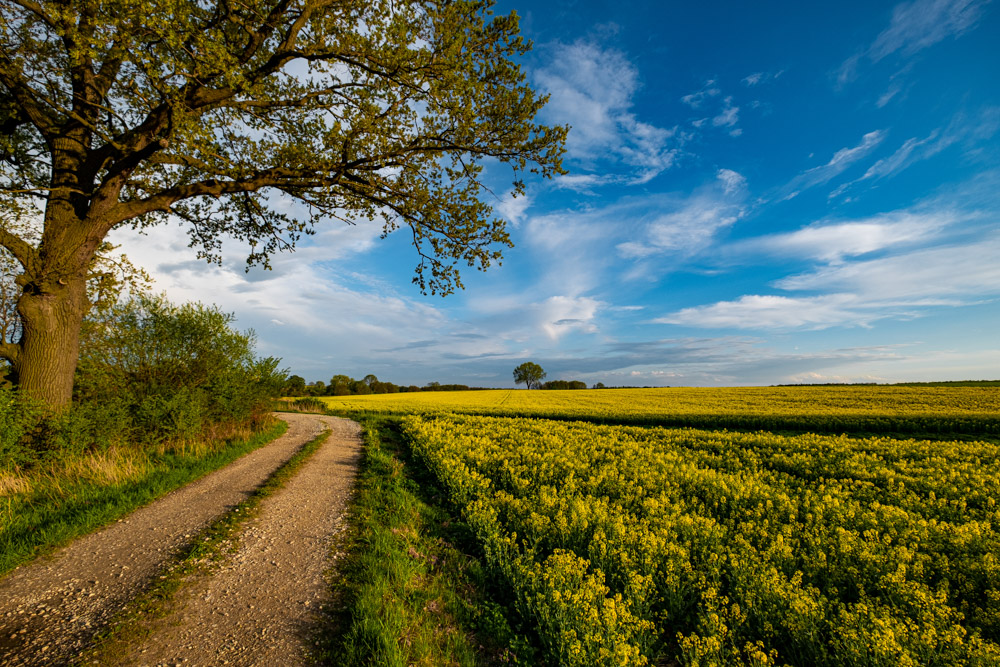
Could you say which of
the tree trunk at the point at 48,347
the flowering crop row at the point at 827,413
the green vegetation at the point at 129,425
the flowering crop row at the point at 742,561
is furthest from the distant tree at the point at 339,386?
the flowering crop row at the point at 742,561

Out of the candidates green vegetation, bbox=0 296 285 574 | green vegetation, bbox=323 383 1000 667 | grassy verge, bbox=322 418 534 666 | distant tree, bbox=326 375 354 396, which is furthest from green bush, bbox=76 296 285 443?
distant tree, bbox=326 375 354 396

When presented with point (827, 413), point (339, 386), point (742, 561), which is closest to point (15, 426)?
point (742, 561)

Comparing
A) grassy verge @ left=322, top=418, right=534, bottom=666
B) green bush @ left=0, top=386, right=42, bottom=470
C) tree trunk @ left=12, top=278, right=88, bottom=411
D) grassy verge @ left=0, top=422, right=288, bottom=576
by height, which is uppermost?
tree trunk @ left=12, top=278, right=88, bottom=411

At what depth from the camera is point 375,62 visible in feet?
34.6

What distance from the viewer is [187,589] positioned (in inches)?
183

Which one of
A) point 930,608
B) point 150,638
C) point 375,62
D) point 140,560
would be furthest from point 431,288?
point 930,608

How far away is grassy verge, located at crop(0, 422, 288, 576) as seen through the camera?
5.73 meters

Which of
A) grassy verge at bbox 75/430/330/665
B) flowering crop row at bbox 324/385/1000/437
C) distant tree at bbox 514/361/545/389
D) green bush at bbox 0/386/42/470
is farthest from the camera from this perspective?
distant tree at bbox 514/361/545/389

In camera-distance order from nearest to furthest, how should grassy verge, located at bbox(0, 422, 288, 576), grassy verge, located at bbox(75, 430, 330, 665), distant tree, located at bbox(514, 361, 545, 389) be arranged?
1. grassy verge, located at bbox(75, 430, 330, 665)
2. grassy verge, located at bbox(0, 422, 288, 576)
3. distant tree, located at bbox(514, 361, 545, 389)

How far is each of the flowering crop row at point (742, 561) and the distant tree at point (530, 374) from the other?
100924mm

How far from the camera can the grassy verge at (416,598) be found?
3.72 meters

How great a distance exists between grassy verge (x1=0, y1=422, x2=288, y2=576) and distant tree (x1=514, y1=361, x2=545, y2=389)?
102733mm

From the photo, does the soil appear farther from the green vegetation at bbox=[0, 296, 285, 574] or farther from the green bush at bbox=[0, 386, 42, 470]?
the green bush at bbox=[0, 386, 42, 470]

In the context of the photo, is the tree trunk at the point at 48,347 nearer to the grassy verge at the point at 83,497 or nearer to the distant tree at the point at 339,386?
the grassy verge at the point at 83,497
